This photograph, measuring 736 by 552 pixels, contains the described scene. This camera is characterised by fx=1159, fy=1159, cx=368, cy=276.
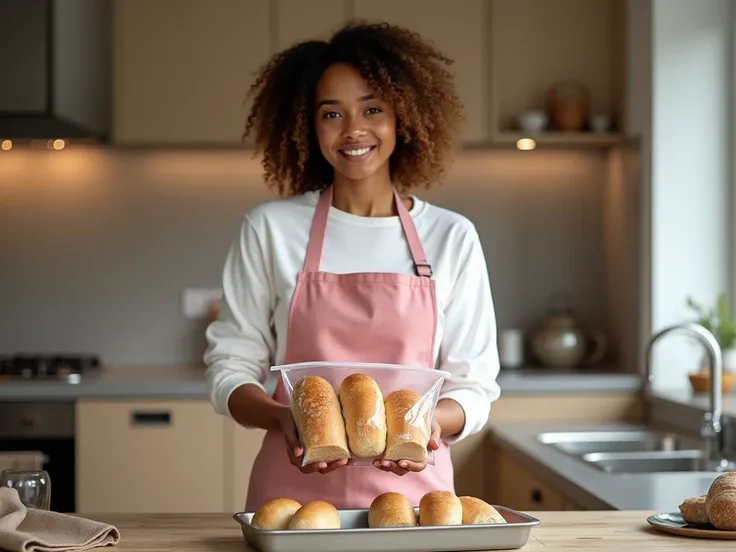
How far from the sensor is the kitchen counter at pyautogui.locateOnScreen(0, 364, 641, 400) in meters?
3.43

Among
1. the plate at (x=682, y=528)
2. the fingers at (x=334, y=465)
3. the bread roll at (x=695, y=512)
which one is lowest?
the plate at (x=682, y=528)

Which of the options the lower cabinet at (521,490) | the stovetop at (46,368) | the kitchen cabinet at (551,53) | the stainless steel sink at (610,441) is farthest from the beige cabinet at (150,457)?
the kitchen cabinet at (551,53)

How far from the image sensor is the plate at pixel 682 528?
1445 mm

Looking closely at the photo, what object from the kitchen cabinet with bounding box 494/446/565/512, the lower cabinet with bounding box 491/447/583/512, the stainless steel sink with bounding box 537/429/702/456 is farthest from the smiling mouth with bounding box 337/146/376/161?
the stainless steel sink with bounding box 537/429/702/456

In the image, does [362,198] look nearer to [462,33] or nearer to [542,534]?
[542,534]

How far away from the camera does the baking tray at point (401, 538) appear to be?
1314 millimetres

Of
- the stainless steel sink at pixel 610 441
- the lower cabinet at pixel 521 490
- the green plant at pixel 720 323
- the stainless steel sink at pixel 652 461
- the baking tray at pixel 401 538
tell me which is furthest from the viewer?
the green plant at pixel 720 323

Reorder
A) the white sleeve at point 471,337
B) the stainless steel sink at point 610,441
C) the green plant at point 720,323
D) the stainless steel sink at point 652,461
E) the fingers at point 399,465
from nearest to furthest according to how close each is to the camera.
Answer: the fingers at point 399,465 → the white sleeve at point 471,337 → the stainless steel sink at point 652,461 → the stainless steel sink at point 610,441 → the green plant at point 720,323

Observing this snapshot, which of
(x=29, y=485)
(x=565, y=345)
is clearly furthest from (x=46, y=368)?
(x=29, y=485)

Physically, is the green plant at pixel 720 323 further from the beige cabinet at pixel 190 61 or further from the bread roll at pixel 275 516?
the bread roll at pixel 275 516

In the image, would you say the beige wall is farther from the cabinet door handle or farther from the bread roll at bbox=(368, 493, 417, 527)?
the bread roll at bbox=(368, 493, 417, 527)

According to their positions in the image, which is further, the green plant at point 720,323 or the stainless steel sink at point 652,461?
the green plant at point 720,323

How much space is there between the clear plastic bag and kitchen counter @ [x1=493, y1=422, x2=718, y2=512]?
81 centimetres

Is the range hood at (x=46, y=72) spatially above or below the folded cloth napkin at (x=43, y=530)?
above
